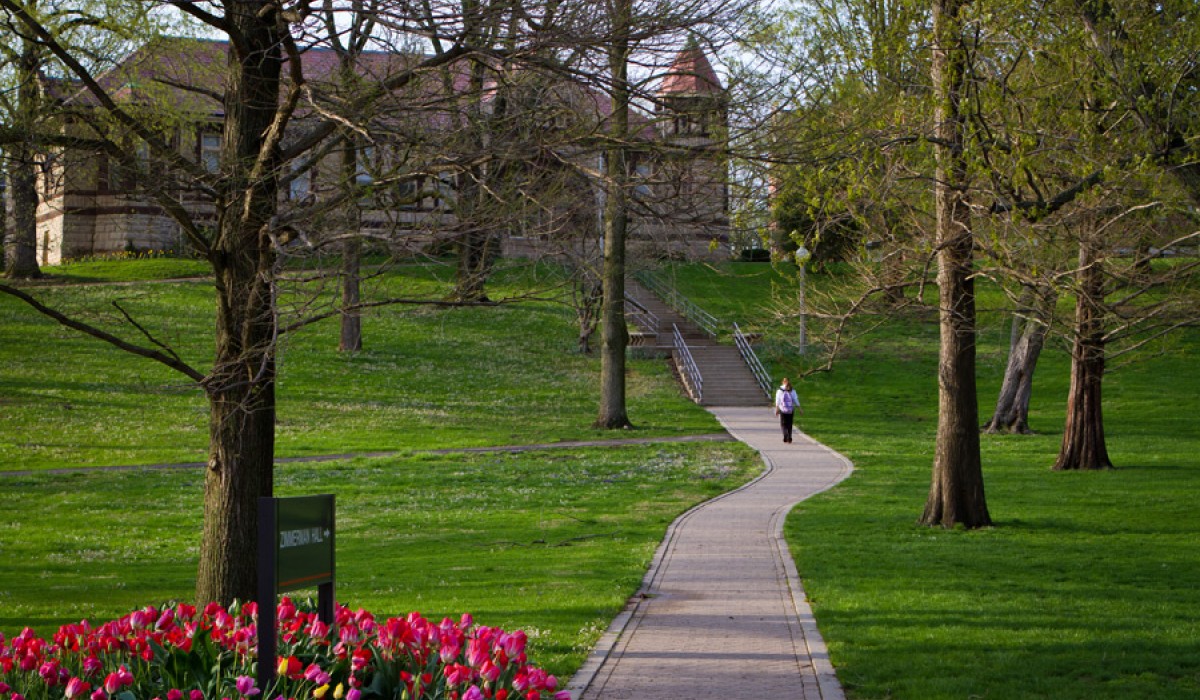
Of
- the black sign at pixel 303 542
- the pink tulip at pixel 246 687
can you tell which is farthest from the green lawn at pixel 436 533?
the pink tulip at pixel 246 687

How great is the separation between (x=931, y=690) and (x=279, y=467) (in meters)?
18.5

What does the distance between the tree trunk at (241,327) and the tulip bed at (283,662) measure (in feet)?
7.38

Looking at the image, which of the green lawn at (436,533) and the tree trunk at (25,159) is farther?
the green lawn at (436,533)

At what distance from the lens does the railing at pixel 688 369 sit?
38.5m

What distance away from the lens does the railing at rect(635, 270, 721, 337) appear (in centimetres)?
4688

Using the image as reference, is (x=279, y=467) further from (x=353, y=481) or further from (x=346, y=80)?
(x=346, y=80)

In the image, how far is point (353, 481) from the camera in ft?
75.4

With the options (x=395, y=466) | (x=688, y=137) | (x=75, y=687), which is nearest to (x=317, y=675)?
(x=75, y=687)

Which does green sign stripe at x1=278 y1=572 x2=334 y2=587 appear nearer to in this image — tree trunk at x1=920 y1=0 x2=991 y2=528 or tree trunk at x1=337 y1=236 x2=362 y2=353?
tree trunk at x1=337 y1=236 x2=362 y2=353

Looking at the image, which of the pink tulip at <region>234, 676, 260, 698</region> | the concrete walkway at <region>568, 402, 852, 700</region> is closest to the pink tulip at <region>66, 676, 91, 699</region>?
the pink tulip at <region>234, 676, 260, 698</region>

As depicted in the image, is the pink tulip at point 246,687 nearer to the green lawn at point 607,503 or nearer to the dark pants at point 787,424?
the green lawn at point 607,503

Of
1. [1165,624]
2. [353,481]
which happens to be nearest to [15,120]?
[1165,624]

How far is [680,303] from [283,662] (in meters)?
45.3

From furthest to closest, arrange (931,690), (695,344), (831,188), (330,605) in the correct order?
(695,344) < (831,188) < (931,690) < (330,605)
